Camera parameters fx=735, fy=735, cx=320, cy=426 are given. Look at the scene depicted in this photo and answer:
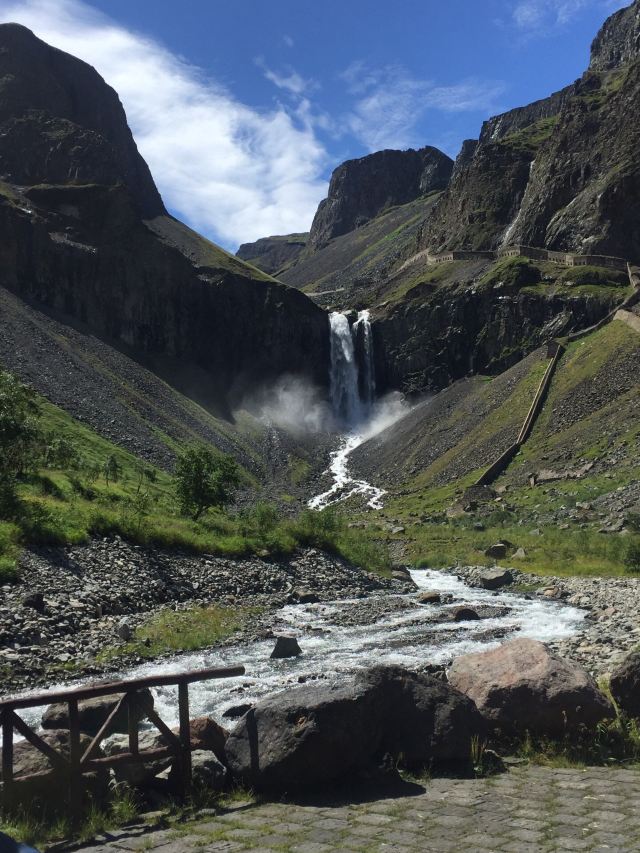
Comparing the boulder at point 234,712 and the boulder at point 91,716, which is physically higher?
the boulder at point 91,716

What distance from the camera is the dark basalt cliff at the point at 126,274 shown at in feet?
389

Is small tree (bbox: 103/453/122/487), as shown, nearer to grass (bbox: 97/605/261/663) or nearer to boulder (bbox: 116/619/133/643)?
grass (bbox: 97/605/261/663)

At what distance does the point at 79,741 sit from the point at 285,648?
49.5 feet

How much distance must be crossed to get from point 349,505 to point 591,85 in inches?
4964

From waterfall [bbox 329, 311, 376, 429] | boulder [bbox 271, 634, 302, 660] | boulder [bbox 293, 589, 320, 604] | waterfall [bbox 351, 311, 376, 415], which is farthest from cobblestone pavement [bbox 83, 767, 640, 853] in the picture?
waterfall [bbox 351, 311, 376, 415]

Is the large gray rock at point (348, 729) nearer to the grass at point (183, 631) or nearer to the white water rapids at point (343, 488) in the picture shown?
the grass at point (183, 631)

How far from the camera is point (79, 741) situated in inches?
385

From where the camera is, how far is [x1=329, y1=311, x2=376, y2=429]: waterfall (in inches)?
4988

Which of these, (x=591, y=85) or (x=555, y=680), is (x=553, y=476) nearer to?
(x=555, y=680)

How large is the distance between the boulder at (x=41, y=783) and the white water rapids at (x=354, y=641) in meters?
7.79

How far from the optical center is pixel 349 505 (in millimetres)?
85625

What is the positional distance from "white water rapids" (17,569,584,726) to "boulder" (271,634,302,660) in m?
0.38

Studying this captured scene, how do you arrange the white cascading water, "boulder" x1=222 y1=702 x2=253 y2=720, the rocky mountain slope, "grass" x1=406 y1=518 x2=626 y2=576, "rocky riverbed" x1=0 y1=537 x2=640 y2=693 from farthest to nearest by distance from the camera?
the white cascading water, the rocky mountain slope, "grass" x1=406 y1=518 x2=626 y2=576, "rocky riverbed" x1=0 y1=537 x2=640 y2=693, "boulder" x1=222 y1=702 x2=253 y2=720

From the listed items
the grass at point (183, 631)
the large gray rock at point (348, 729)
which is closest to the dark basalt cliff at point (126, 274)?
the grass at point (183, 631)
